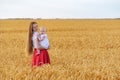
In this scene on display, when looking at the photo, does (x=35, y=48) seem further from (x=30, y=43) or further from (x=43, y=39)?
(x=43, y=39)

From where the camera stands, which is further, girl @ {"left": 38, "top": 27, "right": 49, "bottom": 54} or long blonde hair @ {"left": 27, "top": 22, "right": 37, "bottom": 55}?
long blonde hair @ {"left": 27, "top": 22, "right": 37, "bottom": 55}

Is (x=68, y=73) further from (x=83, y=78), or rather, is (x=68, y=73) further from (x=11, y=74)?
(x=11, y=74)

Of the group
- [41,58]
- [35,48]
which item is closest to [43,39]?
[35,48]

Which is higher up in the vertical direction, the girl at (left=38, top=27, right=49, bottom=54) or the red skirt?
the girl at (left=38, top=27, right=49, bottom=54)

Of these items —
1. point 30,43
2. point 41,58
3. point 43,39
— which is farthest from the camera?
point 30,43

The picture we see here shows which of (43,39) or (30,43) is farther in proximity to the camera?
(30,43)

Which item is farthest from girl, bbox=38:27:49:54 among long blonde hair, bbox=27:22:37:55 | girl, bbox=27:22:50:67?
long blonde hair, bbox=27:22:37:55

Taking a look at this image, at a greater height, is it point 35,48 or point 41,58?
point 35,48

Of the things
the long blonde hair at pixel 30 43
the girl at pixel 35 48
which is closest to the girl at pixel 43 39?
the girl at pixel 35 48

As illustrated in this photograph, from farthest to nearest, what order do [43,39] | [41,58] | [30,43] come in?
[30,43], [41,58], [43,39]

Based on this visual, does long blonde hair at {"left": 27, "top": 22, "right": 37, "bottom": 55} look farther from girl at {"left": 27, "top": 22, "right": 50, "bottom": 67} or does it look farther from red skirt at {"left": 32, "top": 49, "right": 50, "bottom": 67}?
red skirt at {"left": 32, "top": 49, "right": 50, "bottom": 67}

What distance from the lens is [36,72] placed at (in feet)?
23.3

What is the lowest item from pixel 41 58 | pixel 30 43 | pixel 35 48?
pixel 41 58

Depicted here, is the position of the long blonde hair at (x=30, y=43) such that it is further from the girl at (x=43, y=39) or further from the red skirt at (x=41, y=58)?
the girl at (x=43, y=39)
